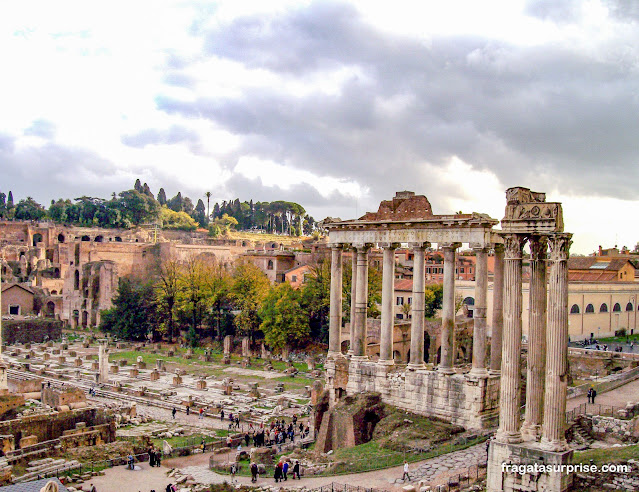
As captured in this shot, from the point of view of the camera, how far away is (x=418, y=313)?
76.5ft

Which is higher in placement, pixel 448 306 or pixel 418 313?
pixel 448 306

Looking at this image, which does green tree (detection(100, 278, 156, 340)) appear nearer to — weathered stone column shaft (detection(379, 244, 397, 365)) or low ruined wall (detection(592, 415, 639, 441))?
weathered stone column shaft (detection(379, 244, 397, 365))

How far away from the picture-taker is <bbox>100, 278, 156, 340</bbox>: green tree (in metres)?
59.1

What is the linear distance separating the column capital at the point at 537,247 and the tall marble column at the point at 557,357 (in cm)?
48

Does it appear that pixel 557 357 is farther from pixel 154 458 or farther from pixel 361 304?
pixel 154 458

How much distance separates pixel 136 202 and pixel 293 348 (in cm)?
6674

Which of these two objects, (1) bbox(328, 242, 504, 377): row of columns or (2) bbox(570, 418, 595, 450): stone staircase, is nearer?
(2) bbox(570, 418, 595, 450): stone staircase

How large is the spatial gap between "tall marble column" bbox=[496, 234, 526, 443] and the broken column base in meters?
0.32

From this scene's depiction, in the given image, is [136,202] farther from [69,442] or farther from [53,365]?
[69,442]

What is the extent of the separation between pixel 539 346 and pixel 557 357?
74 cm

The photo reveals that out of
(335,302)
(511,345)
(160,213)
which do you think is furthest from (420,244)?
(160,213)

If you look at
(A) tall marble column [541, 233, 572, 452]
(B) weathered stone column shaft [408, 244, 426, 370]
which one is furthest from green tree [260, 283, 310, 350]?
(A) tall marble column [541, 233, 572, 452]

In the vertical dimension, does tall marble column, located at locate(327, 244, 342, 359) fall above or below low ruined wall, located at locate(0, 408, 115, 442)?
above

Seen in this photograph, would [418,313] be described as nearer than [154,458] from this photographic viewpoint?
No
